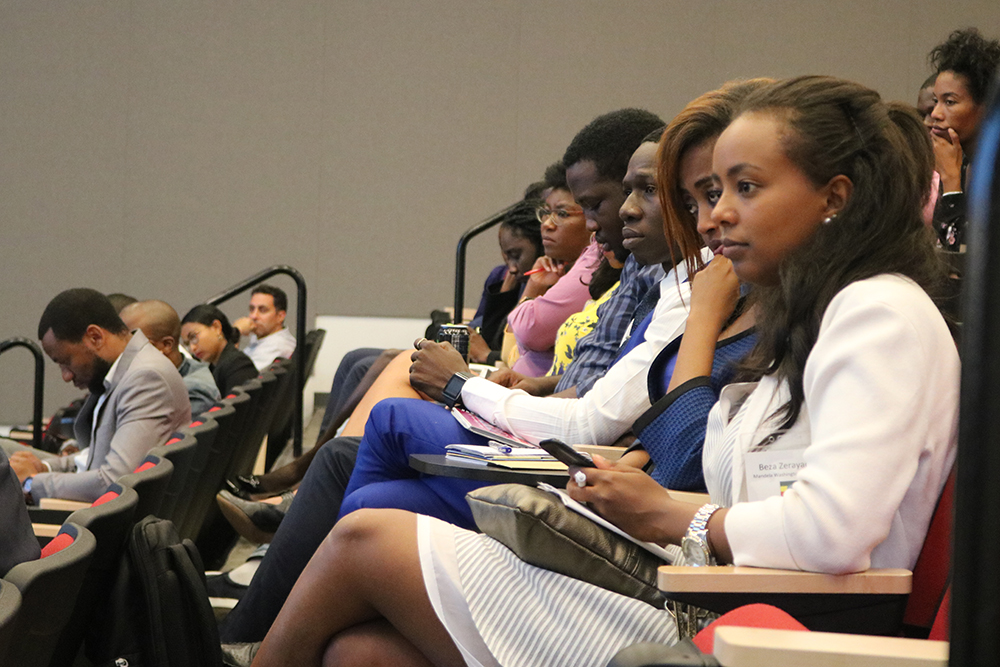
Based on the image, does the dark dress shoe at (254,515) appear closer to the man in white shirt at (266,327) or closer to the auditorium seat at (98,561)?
the auditorium seat at (98,561)

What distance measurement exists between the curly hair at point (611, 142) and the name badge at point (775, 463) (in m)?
1.36

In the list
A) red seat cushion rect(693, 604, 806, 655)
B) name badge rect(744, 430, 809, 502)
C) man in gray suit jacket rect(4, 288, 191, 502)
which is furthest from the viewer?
man in gray suit jacket rect(4, 288, 191, 502)

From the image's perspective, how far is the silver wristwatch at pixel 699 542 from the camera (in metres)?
1.18

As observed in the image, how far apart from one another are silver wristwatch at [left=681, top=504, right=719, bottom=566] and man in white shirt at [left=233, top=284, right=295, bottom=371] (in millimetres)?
6315

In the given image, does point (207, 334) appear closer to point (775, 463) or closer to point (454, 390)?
point (454, 390)

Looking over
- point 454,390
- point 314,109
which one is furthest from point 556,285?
point 314,109

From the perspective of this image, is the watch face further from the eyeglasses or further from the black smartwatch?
the eyeglasses

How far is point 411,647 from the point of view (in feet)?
4.54

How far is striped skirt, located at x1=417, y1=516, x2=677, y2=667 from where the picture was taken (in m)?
1.30

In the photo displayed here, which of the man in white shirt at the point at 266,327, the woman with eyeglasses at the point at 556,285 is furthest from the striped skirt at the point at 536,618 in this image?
the man in white shirt at the point at 266,327

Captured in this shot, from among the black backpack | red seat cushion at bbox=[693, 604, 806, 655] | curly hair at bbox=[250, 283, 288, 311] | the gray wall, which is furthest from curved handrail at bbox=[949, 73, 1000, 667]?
the gray wall

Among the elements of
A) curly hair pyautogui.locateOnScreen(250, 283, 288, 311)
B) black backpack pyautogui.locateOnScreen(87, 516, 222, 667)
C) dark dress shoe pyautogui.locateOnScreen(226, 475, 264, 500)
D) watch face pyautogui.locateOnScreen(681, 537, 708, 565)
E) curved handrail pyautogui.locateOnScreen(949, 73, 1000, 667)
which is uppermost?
curved handrail pyautogui.locateOnScreen(949, 73, 1000, 667)

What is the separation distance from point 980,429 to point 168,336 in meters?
4.42

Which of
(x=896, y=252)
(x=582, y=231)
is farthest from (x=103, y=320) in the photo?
(x=896, y=252)
